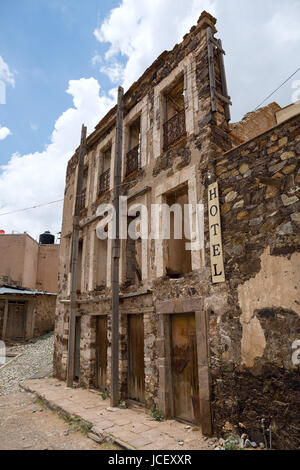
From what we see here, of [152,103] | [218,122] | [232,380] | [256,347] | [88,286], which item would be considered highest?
[152,103]

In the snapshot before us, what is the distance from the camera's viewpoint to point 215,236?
4.81 metres

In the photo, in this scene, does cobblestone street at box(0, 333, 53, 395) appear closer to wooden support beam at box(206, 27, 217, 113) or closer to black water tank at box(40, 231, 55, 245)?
wooden support beam at box(206, 27, 217, 113)

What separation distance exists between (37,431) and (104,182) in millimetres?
6505

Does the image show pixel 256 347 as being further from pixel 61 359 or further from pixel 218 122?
pixel 61 359

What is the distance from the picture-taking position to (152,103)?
7398 millimetres

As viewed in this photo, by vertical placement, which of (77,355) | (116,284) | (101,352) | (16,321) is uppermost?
(116,284)

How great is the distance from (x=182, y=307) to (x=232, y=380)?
144cm

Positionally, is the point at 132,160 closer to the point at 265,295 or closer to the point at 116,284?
the point at 116,284

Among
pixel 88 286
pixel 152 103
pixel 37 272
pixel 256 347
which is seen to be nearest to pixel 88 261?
pixel 88 286

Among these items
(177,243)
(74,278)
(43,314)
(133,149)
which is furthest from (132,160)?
(43,314)

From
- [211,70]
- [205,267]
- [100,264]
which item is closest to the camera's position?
[205,267]

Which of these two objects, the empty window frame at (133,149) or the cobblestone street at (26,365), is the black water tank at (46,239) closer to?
the cobblestone street at (26,365)

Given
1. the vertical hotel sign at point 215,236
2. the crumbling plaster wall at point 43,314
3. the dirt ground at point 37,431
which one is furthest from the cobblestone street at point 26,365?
the vertical hotel sign at point 215,236
